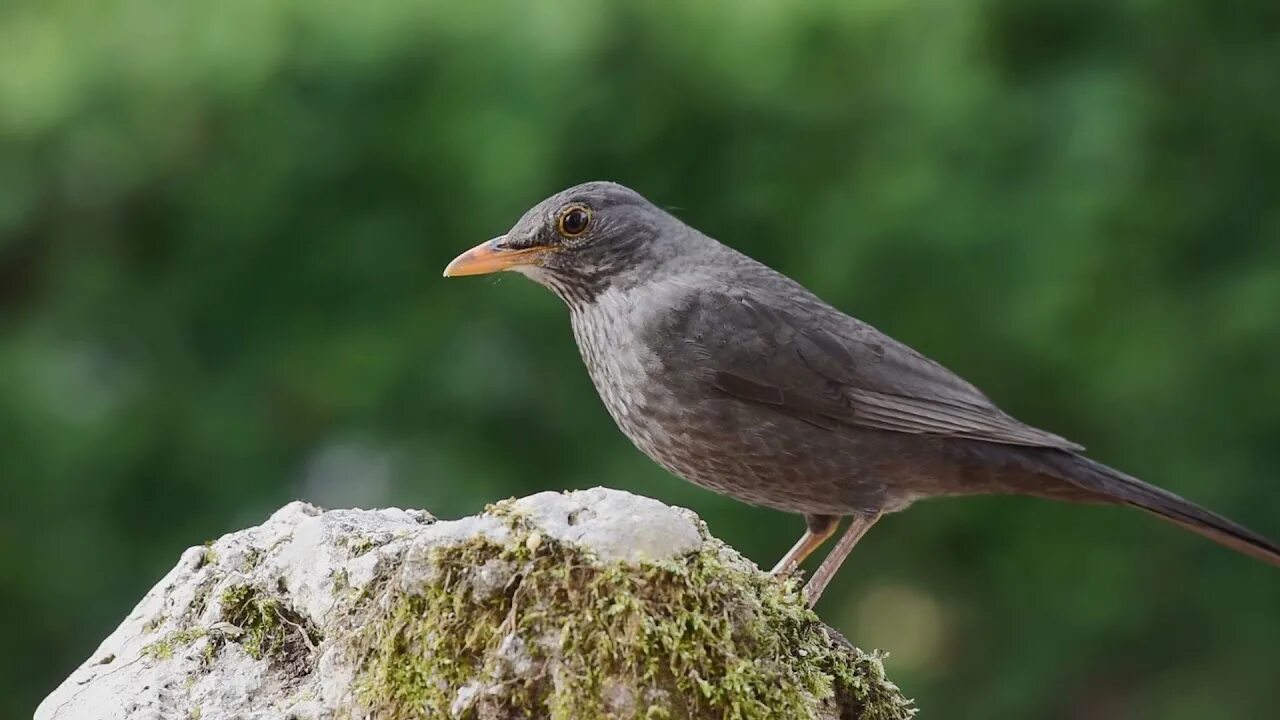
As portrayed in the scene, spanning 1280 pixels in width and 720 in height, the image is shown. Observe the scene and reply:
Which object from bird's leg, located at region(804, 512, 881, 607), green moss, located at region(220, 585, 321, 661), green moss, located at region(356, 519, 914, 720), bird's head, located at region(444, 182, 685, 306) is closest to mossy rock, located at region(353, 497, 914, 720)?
green moss, located at region(356, 519, 914, 720)

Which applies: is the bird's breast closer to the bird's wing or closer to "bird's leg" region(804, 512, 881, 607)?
the bird's wing

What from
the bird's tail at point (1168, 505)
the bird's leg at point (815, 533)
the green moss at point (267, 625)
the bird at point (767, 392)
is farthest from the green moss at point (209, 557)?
the bird's tail at point (1168, 505)

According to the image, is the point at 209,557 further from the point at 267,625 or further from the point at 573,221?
the point at 573,221

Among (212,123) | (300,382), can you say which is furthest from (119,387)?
(212,123)

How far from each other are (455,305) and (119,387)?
1.94 meters

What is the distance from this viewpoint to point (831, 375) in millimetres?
5117

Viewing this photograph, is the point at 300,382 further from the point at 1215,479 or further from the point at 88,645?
the point at 1215,479

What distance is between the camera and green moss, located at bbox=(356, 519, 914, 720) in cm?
285

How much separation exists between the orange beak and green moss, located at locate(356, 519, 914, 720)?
2200 mm

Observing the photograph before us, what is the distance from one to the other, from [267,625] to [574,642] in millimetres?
979

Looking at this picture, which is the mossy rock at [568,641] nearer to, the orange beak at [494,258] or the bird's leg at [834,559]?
the bird's leg at [834,559]

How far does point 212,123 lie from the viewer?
783 cm

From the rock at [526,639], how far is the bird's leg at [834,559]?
876 mm

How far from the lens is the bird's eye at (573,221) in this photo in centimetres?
527
